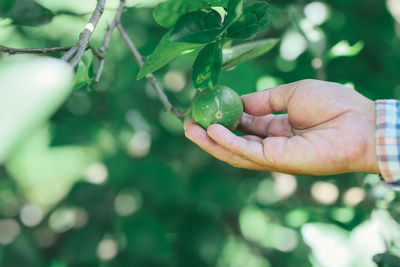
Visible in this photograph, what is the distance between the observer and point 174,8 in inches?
36.6

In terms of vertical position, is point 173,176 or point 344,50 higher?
point 344,50

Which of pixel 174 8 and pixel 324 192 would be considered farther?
pixel 324 192

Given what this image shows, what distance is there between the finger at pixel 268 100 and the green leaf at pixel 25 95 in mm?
1043

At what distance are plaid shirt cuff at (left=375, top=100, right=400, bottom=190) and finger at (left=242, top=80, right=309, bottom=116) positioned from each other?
34 cm

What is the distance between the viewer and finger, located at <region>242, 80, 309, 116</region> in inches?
54.8

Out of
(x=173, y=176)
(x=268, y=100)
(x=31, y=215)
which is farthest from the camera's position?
(x=31, y=215)

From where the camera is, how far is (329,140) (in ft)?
3.92

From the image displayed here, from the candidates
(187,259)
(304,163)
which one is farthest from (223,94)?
(187,259)

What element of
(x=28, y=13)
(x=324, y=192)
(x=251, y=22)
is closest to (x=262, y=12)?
(x=251, y=22)

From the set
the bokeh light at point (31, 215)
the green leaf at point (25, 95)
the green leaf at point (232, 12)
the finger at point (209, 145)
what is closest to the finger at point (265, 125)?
the finger at point (209, 145)

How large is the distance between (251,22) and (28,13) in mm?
861

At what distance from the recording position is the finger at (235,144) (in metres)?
1.20

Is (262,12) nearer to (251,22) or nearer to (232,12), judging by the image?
(251,22)

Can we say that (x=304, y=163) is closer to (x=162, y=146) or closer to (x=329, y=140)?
(x=329, y=140)
